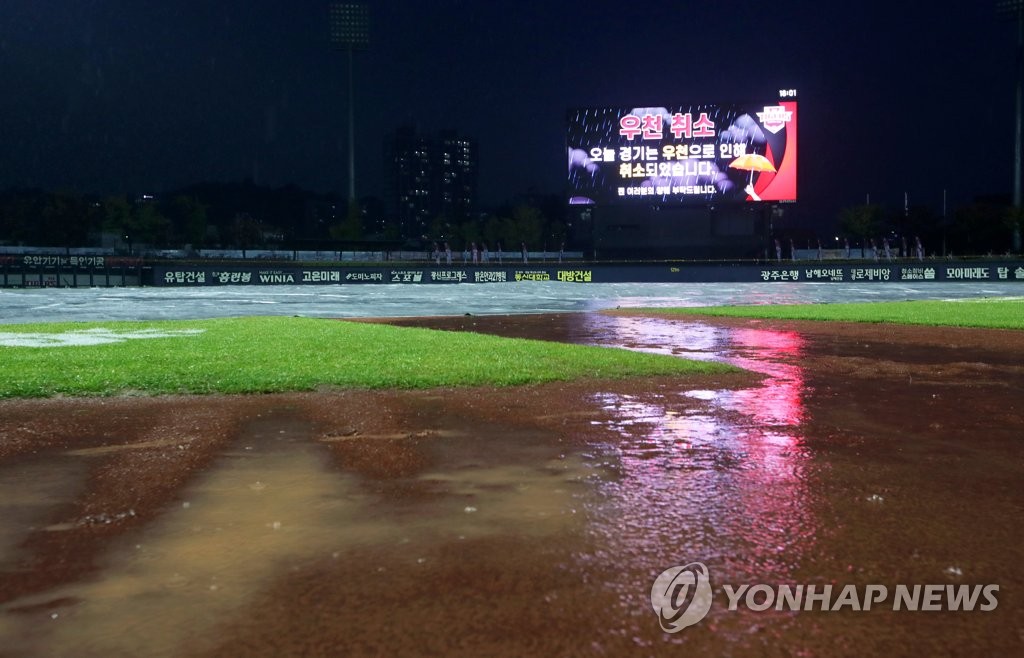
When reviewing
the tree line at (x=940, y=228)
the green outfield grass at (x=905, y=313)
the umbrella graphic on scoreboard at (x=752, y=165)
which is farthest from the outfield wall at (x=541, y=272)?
the tree line at (x=940, y=228)

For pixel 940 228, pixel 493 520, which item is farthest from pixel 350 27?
pixel 493 520

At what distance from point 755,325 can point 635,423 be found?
13437 mm

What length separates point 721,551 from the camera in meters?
4.37

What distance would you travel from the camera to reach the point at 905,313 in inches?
931

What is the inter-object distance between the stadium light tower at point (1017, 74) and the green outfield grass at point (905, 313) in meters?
43.8

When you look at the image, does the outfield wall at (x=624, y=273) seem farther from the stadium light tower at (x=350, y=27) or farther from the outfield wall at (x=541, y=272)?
the stadium light tower at (x=350, y=27)

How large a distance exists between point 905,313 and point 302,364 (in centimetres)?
1795

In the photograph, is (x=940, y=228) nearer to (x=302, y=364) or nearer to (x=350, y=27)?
(x=350, y=27)

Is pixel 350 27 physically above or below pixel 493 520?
above

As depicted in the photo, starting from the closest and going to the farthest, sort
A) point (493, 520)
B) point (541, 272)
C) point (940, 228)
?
point (493, 520), point (541, 272), point (940, 228)

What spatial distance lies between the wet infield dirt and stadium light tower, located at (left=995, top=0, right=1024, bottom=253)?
215 ft

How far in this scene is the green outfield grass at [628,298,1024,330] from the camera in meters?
20.6

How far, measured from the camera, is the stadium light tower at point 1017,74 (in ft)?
211

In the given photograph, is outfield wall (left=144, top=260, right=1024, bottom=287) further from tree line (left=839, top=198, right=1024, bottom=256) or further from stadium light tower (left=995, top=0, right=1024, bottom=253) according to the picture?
tree line (left=839, top=198, right=1024, bottom=256)
